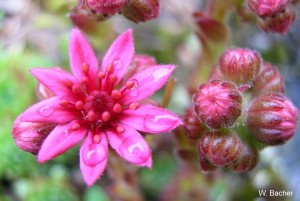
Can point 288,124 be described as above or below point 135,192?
above

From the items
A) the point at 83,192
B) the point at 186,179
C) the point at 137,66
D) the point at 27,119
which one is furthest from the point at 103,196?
the point at 27,119

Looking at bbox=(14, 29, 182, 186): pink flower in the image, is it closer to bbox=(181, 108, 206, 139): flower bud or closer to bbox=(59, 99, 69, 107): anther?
bbox=(59, 99, 69, 107): anther

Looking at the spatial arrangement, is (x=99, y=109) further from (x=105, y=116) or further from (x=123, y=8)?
(x=123, y=8)

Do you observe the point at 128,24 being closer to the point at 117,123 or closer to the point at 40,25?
the point at 40,25

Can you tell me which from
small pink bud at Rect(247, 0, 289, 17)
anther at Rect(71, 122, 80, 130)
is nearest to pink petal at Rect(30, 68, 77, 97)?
anther at Rect(71, 122, 80, 130)

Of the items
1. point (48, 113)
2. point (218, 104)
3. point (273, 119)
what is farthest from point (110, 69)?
point (273, 119)

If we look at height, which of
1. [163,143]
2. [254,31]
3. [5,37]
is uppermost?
[254,31]
